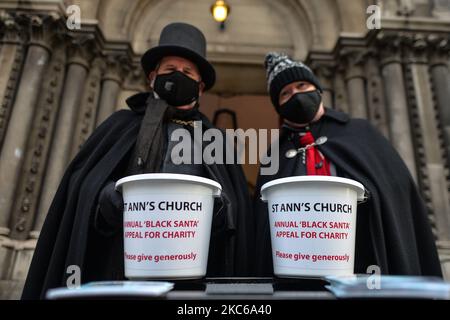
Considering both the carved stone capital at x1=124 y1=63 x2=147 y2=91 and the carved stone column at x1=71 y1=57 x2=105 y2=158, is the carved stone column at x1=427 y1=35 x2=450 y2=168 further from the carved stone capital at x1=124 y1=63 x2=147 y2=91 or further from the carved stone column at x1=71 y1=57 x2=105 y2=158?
the carved stone column at x1=71 y1=57 x2=105 y2=158

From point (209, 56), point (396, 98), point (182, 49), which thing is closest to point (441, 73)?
point (396, 98)

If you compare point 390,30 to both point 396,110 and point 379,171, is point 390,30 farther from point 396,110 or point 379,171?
point 379,171

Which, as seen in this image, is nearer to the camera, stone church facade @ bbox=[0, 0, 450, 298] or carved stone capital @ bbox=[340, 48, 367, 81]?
stone church facade @ bbox=[0, 0, 450, 298]

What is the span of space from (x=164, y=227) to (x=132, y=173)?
0.68 m

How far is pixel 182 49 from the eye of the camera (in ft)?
6.15

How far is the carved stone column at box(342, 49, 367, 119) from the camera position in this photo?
4.58m

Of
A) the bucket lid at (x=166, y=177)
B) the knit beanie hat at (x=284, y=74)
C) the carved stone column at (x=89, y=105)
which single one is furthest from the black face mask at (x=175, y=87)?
the carved stone column at (x=89, y=105)

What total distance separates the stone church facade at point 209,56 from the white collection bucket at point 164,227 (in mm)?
3040

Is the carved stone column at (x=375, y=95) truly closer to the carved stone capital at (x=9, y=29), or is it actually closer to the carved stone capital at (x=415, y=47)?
the carved stone capital at (x=415, y=47)

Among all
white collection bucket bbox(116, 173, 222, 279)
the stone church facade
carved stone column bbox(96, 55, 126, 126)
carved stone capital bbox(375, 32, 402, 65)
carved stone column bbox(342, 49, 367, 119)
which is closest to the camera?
white collection bucket bbox(116, 173, 222, 279)

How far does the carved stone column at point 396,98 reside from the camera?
13.3ft

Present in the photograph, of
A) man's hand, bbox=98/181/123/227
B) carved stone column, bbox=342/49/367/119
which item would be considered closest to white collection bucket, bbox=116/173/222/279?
man's hand, bbox=98/181/123/227

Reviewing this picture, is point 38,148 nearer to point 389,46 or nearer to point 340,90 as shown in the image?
point 340,90
